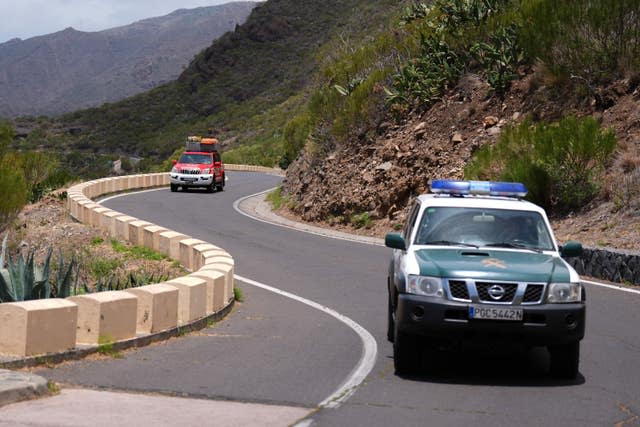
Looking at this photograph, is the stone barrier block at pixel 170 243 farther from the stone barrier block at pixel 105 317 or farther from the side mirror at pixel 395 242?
the side mirror at pixel 395 242

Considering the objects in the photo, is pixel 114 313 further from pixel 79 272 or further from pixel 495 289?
pixel 79 272

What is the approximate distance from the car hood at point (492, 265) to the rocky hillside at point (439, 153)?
13.6 meters

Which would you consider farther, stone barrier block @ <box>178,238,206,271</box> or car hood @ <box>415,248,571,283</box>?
stone barrier block @ <box>178,238,206,271</box>

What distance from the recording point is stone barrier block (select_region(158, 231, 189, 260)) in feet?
65.2

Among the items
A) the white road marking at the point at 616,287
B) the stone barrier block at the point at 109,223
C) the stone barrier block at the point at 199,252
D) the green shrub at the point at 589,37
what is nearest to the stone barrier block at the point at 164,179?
the stone barrier block at the point at 109,223

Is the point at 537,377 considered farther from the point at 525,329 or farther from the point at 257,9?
the point at 257,9

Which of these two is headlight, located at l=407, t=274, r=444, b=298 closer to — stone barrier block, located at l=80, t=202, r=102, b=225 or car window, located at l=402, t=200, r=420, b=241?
car window, located at l=402, t=200, r=420, b=241

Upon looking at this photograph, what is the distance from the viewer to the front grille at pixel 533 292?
9461mm

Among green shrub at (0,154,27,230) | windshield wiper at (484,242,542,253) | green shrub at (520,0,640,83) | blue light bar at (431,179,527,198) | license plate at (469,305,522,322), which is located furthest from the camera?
green shrub at (0,154,27,230)

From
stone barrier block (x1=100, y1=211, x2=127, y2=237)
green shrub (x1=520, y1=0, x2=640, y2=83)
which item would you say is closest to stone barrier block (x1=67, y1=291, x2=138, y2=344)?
stone barrier block (x1=100, y1=211, x2=127, y2=237)

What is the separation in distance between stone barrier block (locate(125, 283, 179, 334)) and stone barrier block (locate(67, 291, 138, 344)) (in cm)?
38

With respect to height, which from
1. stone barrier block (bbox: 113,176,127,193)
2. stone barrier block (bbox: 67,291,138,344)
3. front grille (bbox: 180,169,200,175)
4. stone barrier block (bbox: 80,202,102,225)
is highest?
stone barrier block (bbox: 67,291,138,344)

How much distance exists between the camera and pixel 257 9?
492 feet

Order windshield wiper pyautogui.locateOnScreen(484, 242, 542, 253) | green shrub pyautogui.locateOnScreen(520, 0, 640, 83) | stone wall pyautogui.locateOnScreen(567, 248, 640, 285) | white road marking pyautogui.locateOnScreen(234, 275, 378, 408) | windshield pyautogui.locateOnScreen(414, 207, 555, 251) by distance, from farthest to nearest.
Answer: green shrub pyautogui.locateOnScreen(520, 0, 640, 83), stone wall pyautogui.locateOnScreen(567, 248, 640, 285), windshield pyautogui.locateOnScreen(414, 207, 555, 251), windshield wiper pyautogui.locateOnScreen(484, 242, 542, 253), white road marking pyautogui.locateOnScreen(234, 275, 378, 408)
